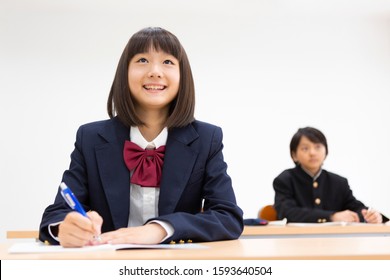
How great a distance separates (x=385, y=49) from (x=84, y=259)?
6.33m

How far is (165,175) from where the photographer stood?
5.71ft

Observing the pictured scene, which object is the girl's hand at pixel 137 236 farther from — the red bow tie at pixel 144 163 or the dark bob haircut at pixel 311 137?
the dark bob haircut at pixel 311 137

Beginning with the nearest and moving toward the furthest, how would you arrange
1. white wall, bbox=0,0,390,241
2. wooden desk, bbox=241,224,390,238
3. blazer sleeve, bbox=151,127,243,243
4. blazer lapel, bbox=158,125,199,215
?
1. blazer sleeve, bbox=151,127,243,243
2. blazer lapel, bbox=158,125,199,215
3. wooden desk, bbox=241,224,390,238
4. white wall, bbox=0,0,390,241

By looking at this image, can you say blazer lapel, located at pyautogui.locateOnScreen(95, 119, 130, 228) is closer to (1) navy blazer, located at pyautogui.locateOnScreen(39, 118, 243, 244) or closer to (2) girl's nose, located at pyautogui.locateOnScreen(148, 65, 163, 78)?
(1) navy blazer, located at pyautogui.locateOnScreen(39, 118, 243, 244)

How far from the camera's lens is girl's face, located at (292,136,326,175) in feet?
13.3

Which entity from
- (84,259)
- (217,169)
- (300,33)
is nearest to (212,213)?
(217,169)

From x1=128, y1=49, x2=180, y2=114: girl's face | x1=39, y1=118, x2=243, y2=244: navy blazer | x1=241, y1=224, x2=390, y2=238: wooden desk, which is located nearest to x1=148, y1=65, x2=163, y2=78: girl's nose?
x1=128, y1=49, x2=180, y2=114: girl's face

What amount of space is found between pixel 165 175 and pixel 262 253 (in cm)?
65

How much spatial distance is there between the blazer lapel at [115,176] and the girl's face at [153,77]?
148mm

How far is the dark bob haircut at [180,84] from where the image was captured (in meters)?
1.81

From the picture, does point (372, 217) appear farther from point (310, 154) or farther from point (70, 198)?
point (70, 198)

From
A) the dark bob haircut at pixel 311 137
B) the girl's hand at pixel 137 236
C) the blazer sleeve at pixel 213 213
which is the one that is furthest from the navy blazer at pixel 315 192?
the girl's hand at pixel 137 236

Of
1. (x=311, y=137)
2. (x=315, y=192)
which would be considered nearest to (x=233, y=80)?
(x=311, y=137)

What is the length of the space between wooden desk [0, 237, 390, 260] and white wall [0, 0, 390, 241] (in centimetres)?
497
